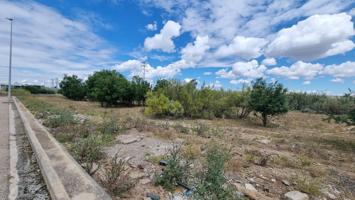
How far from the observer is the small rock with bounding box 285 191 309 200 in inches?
148

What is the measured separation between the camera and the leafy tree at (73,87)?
4377 centimetres

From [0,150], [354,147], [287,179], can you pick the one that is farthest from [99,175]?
[354,147]

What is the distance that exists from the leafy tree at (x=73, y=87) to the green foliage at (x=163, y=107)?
95.4 feet

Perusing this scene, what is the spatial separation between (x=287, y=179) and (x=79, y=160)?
4.22m

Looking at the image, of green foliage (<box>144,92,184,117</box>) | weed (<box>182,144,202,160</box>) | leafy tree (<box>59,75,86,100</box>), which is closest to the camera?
weed (<box>182,144,202,160</box>)

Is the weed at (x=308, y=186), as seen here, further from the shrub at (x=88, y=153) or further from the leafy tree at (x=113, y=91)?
the leafy tree at (x=113, y=91)

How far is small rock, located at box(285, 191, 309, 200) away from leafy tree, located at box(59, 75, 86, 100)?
1717 inches

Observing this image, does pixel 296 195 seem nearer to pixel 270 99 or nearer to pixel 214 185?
pixel 214 185

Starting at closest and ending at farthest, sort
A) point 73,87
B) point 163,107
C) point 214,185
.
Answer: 1. point 214,185
2. point 163,107
3. point 73,87

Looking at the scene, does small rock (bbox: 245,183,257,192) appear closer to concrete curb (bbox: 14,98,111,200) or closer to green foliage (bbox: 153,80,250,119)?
concrete curb (bbox: 14,98,111,200)

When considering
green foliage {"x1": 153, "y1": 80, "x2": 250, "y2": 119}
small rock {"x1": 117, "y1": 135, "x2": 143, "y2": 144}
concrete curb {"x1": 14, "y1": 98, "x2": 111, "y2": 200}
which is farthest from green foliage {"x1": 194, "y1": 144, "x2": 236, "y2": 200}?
green foliage {"x1": 153, "y1": 80, "x2": 250, "y2": 119}

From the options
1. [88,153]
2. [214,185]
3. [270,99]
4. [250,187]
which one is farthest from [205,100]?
[214,185]

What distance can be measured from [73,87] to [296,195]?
46161 mm

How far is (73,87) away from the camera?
44.2m
